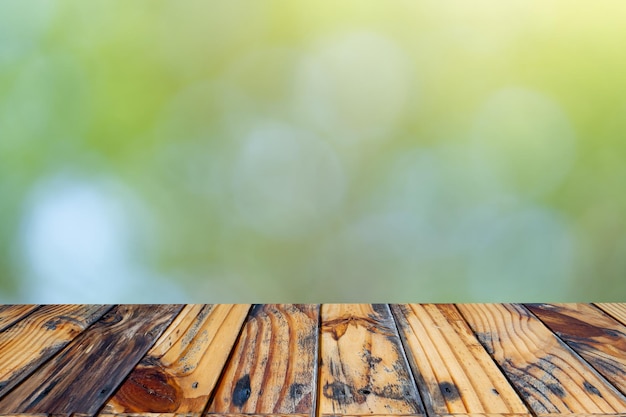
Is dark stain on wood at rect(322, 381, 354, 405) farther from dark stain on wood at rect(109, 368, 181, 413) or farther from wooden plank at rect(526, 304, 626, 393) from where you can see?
wooden plank at rect(526, 304, 626, 393)

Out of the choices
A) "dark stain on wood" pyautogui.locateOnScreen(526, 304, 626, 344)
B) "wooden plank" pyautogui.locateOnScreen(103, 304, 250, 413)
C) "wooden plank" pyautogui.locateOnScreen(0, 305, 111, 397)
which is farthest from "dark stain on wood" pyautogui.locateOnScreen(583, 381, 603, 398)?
"wooden plank" pyautogui.locateOnScreen(0, 305, 111, 397)

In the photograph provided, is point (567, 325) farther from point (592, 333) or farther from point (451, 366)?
point (451, 366)

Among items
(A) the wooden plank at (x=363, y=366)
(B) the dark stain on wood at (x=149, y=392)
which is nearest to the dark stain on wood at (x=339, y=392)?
(A) the wooden plank at (x=363, y=366)

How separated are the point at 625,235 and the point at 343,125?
3.22 feet

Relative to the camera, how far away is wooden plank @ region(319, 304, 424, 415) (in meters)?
0.85

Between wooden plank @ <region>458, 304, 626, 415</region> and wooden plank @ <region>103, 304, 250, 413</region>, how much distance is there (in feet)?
1.63

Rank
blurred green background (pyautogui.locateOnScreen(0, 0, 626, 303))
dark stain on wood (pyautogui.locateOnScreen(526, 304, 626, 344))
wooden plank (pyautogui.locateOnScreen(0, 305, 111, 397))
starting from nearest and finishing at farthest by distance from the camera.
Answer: wooden plank (pyautogui.locateOnScreen(0, 305, 111, 397)) < dark stain on wood (pyautogui.locateOnScreen(526, 304, 626, 344)) < blurred green background (pyautogui.locateOnScreen(0, 0, 626, 303))

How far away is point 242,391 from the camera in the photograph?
35.2 inches

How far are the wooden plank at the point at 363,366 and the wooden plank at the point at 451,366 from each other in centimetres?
3

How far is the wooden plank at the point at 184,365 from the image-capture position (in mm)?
858

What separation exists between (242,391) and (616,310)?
898mm

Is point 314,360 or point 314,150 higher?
point 314,150

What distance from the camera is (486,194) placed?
6.00 feet

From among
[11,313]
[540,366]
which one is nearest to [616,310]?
[540,366]
